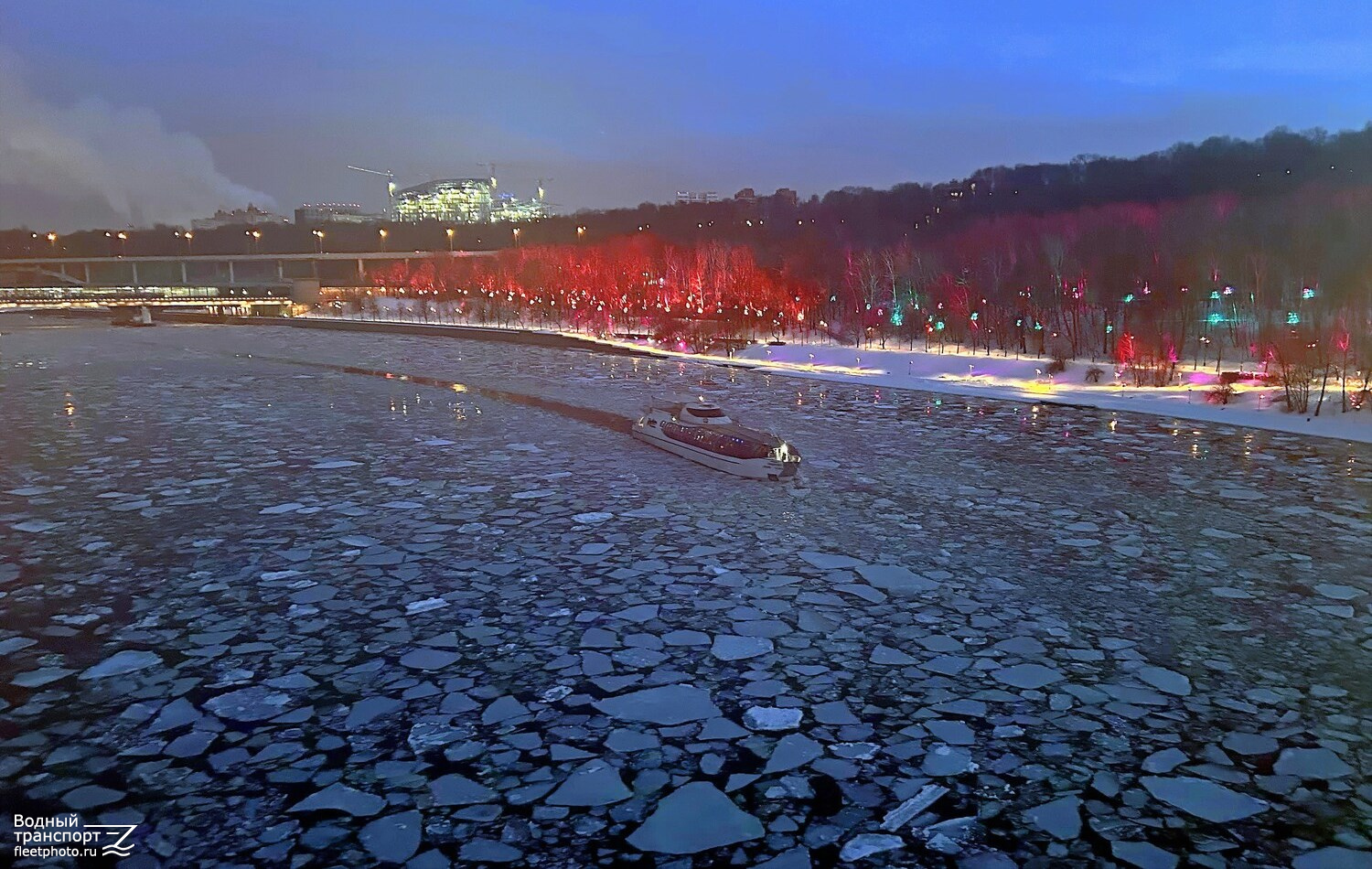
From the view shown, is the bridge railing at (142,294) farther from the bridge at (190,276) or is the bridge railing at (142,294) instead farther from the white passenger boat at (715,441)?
the white passenger boat at (715,441)

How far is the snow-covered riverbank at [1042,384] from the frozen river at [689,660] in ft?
17.4

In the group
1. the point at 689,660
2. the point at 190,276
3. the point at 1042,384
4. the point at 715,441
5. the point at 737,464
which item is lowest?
the point at 689,660

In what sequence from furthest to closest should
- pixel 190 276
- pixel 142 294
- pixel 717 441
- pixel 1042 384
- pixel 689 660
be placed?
pixel 190 276 → pixel 142 294 → pixel 1042 384 → pixel 717 441 → pixel 689 660

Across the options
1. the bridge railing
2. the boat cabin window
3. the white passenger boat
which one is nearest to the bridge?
the bridge railing

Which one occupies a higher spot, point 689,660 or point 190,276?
point 190,276

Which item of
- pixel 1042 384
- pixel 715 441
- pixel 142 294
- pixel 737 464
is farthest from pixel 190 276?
pixel 737 464

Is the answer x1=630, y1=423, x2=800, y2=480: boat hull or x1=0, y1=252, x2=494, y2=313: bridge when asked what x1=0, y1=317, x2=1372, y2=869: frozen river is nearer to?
x1=630, y1=423, x2=800, y2=480: boat hull

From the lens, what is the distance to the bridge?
9712cm

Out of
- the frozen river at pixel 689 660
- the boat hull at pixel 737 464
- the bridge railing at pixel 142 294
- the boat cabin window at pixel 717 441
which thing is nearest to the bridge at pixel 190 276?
the bridge railing at pixel 142 294

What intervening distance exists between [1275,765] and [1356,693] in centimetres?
157

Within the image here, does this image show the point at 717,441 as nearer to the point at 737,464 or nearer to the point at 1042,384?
the point at 737,464

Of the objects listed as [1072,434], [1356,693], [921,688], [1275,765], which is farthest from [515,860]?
[1072,434]

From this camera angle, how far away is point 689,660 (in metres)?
6.96

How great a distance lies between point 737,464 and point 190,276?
15476 cm
